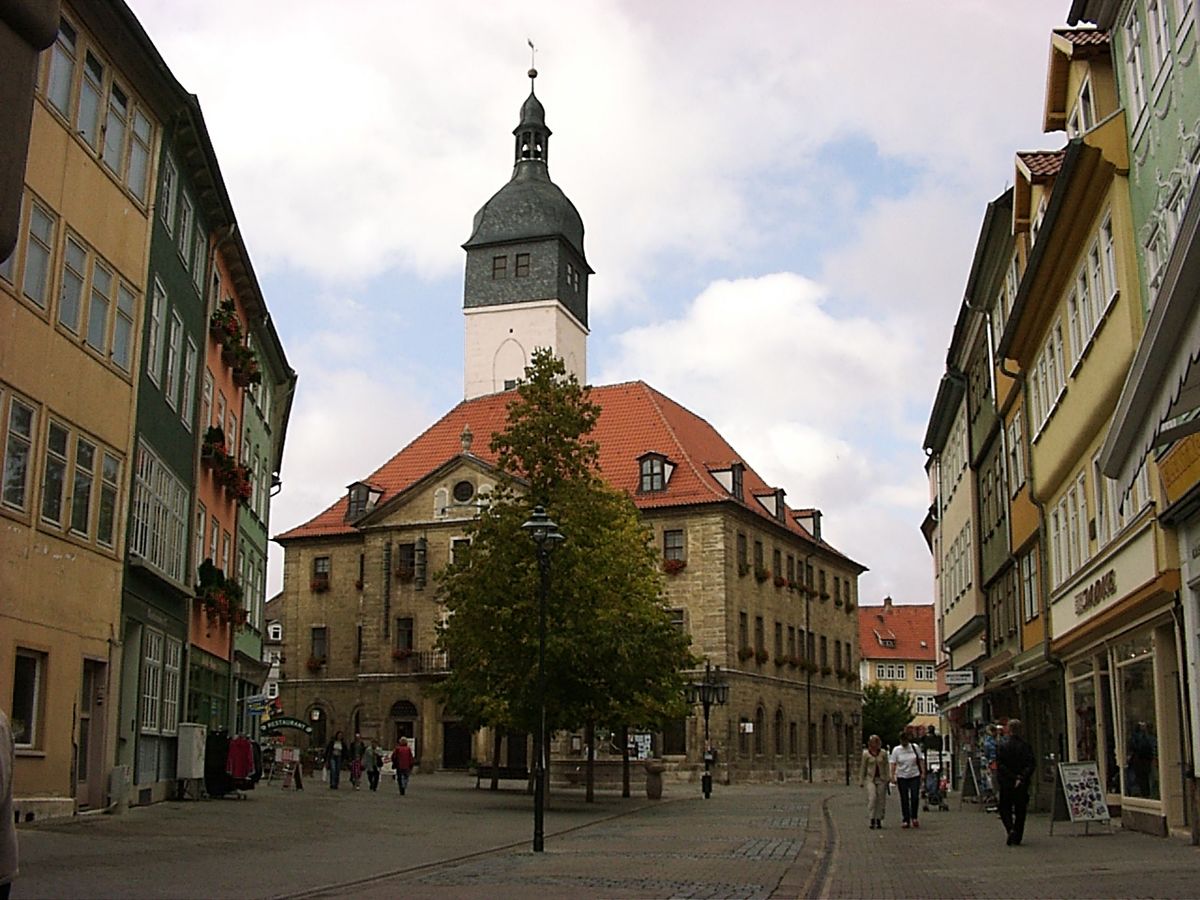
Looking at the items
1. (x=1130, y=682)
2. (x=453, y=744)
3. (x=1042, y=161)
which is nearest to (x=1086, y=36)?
(x=1042, y=161)

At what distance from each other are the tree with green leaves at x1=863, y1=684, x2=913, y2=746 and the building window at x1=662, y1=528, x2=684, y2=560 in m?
39.7

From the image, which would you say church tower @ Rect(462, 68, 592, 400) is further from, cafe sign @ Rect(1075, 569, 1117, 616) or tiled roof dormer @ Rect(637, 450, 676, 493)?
cafe sign @ Rect(1075, 569, 1117, 616)

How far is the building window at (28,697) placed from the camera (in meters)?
20.5

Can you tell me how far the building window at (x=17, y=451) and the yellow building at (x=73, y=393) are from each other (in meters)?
0.03

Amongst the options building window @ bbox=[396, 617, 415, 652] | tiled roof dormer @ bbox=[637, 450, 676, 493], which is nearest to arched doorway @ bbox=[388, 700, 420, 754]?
building window @ bbox=[396, 617, 415, 652]

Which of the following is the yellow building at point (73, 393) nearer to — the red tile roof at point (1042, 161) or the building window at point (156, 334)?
the building window at point (156, 334)

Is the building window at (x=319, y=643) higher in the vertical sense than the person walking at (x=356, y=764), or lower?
higher

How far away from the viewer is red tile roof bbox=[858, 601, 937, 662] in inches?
5212

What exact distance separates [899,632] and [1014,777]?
117397 mm

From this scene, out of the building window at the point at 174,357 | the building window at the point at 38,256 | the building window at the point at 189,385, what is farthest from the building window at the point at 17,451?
the building window at the point at 189,385

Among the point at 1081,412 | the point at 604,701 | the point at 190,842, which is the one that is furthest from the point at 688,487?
the point at 190,842

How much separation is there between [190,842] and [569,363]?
68.8 m

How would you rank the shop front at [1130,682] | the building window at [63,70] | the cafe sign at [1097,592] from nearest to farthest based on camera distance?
the shop front at [1130,682]
the building window at [63,70]
the cafe sign at [1097,592]

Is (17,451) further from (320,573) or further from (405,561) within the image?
(320,573)
